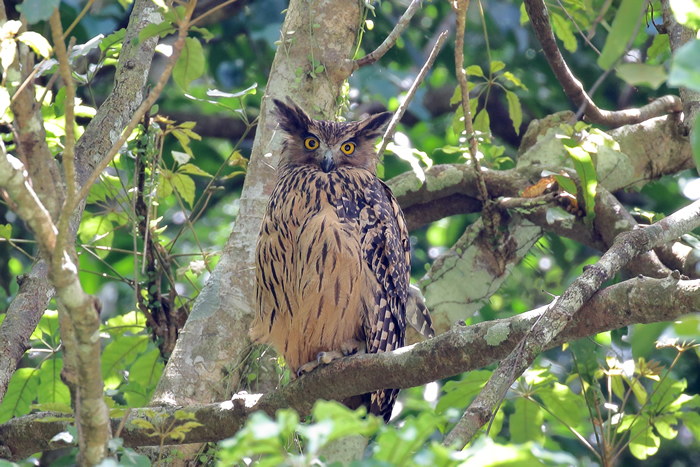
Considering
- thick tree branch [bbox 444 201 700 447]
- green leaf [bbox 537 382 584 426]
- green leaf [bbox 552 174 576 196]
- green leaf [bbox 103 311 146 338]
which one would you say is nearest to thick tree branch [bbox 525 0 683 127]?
green leaf [bbox 552 174 576 196]

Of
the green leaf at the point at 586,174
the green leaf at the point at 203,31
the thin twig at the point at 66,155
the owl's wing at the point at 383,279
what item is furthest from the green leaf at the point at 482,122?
the thin twig at the point at 66,155

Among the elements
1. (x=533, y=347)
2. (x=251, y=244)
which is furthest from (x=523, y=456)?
(x=251, y=244)

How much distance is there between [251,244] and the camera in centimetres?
386

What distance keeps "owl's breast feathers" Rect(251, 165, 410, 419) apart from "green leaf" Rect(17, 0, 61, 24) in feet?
6.81

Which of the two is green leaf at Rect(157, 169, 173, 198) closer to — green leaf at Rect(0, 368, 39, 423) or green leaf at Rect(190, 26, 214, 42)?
green leaf at Rect(0, 368, 39, 423)

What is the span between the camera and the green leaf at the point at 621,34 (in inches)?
52.1

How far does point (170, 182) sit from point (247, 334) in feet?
3.71

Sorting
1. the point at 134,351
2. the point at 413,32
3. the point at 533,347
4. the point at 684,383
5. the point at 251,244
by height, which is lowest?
the point at 684,383

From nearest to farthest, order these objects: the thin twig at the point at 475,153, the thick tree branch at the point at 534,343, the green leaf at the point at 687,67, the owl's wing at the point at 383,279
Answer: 1. the green leaf at the point at 687,67
2. the thick tree branch at the point at 534,343
3. the thin twig at the point at 475,153
4. the owl's wing at the point at 383,279

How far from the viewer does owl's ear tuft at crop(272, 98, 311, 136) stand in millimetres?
3754

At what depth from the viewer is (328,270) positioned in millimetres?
3441

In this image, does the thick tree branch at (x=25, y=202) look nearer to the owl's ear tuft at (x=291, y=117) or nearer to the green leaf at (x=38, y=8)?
the green leaf at (x=38, y=8)

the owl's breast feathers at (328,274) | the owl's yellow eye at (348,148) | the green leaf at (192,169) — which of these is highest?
the owl's yellow eye at (348,148)

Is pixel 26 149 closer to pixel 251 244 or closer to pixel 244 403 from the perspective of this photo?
pixel 244 403
